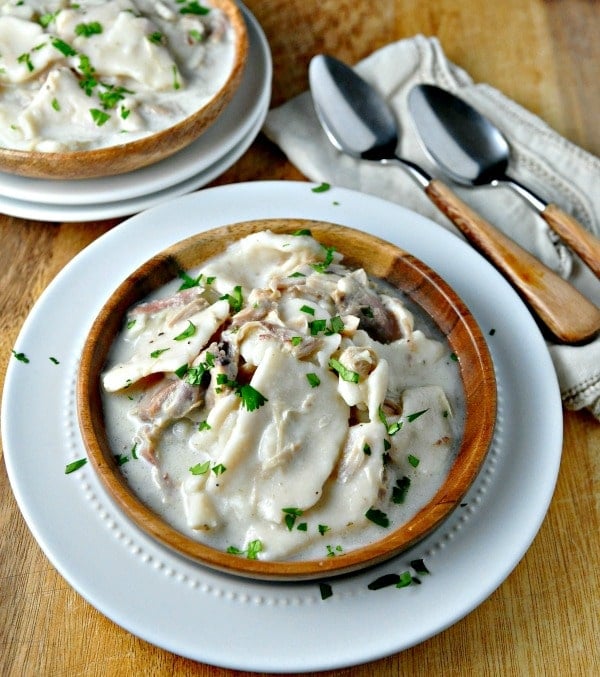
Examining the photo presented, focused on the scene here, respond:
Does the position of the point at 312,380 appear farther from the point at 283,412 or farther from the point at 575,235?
the point at 575,235

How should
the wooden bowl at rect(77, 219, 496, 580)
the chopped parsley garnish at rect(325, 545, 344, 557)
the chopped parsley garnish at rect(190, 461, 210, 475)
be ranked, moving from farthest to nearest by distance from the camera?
the chopped parsley garnish at rect(190, 461, 210, 475)
the chopped parsley garnish at rect(325, 545, 344, 557)
the wooden bowl at rect(77, 219, 496, 580)

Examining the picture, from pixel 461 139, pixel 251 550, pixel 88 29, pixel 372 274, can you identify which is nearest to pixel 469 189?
pixel 461 139

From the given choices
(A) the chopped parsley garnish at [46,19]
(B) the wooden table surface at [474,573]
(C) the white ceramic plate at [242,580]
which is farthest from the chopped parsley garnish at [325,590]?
(A) the chopped parsley garnish at [46,19]

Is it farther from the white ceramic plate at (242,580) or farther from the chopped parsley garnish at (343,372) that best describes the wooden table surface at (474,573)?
the chopped parsley garnish at (343,372)

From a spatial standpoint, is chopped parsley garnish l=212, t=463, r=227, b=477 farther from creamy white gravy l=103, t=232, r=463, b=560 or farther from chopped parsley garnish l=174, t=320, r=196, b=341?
chopped parsley garnish l=174, t=320, r=196, b=341

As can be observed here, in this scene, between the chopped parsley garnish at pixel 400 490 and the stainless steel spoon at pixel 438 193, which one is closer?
the chopped parsley garnish at pixel 400 490

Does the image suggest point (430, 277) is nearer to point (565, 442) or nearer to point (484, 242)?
point (484, 242)

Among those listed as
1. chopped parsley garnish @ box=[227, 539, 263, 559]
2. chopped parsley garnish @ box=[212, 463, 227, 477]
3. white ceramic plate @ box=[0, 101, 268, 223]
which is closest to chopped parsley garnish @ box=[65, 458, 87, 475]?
chopped parsley garnish @ box=[212, 463, 227, 477]
